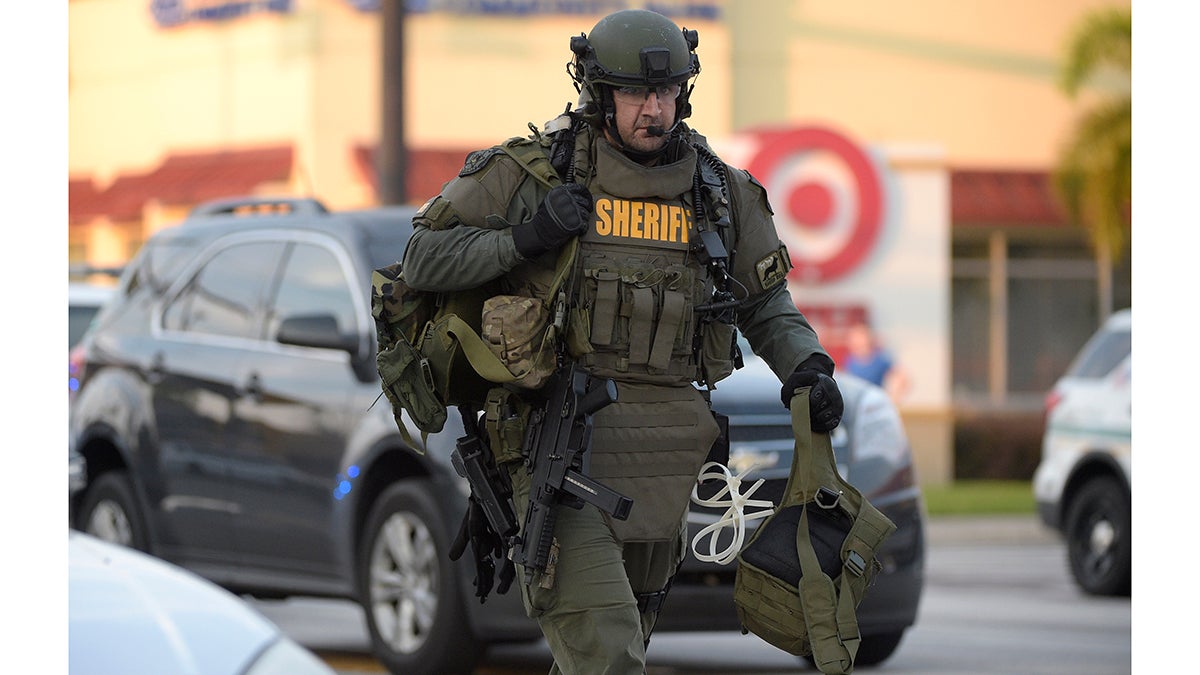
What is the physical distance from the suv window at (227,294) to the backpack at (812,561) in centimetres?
446

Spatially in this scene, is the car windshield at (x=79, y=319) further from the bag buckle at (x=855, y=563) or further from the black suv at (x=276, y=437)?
the bag buckle at (x=855, y=563)

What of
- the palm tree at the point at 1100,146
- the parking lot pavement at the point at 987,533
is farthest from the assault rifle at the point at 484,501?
the palm tree at the point at 1100,146

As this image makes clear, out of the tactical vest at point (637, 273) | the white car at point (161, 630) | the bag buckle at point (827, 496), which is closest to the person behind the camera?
the white car at point (161, 630)

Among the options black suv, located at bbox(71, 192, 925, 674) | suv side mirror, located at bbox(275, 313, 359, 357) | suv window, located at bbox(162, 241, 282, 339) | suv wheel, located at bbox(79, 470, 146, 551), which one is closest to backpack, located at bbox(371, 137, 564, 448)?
black suv, located at bbox(71, 192, 925, 674)

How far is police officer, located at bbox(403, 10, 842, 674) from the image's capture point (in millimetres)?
4652

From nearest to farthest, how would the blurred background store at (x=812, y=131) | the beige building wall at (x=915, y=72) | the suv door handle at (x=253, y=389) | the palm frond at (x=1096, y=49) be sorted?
1. the suv door handle at (x=253, y=389)
2. the blurred background store at (x=812, y=131)
3. the palm frond at (x=1096, y=49)
4. the beige building wall at (x=915, y=72)

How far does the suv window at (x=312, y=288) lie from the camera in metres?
8.56

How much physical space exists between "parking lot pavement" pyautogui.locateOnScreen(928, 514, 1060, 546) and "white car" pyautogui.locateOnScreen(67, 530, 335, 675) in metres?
13.5

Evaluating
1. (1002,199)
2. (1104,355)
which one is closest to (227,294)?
(1104,355)

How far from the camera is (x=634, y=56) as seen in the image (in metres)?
4.72

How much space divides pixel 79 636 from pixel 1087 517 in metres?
9.74

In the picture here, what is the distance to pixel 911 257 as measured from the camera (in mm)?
25391

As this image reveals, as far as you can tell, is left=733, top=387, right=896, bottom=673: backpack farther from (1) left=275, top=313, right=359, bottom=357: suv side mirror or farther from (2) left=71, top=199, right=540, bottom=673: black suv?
(1) left=275, top=313, right=359, bottom=357: suv side mirror
